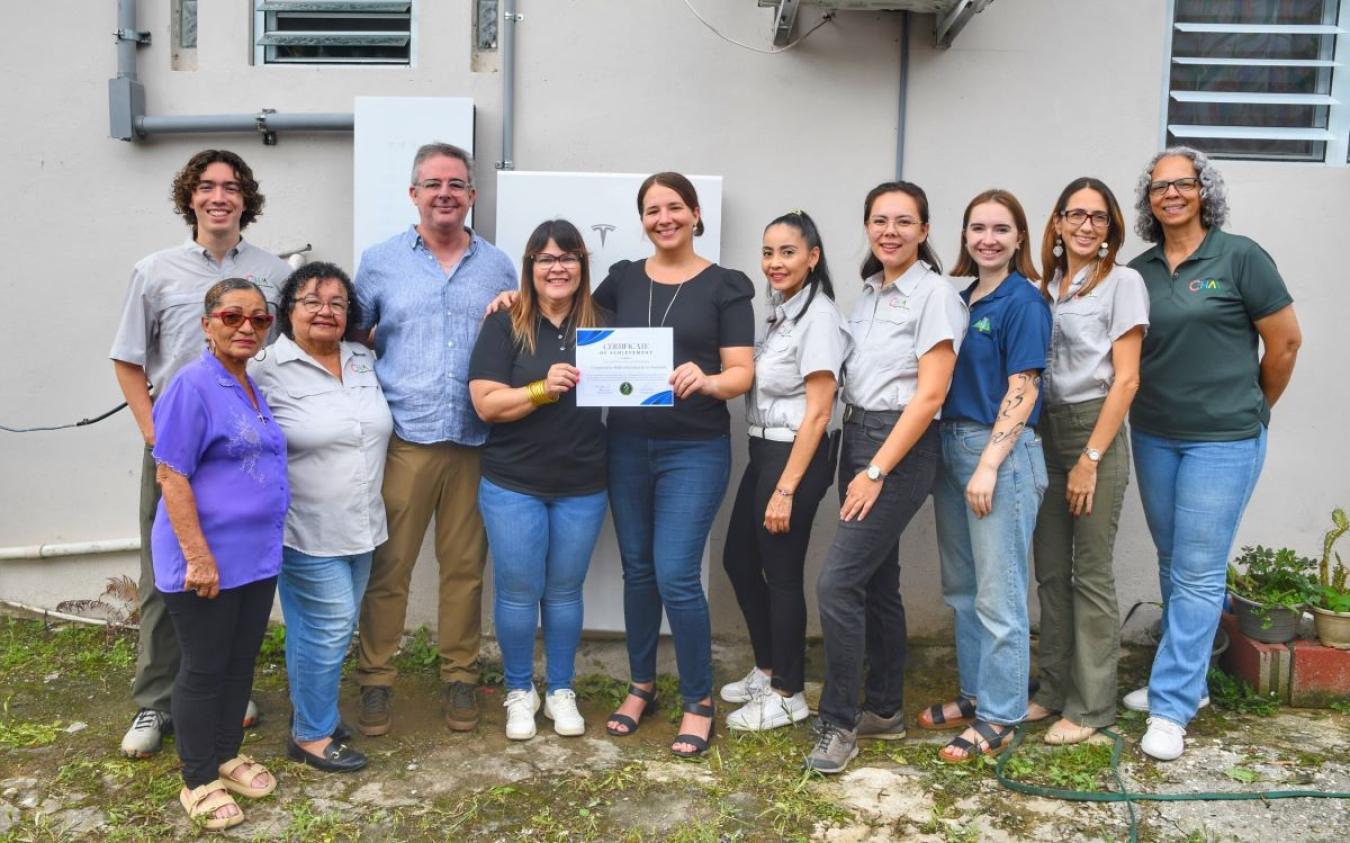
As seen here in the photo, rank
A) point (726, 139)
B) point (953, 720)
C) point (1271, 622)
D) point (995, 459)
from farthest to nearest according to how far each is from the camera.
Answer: point (726, 139) → point (1271, 622) → point (953, 720) → point (995, 459)

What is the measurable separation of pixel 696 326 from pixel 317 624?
1.65 metres

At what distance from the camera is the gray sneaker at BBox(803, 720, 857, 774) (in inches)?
133

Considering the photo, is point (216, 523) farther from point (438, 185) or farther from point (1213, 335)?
point (1213, 335)

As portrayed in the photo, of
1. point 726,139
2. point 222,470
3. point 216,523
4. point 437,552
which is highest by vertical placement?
point 726,139

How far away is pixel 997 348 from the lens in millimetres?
3262

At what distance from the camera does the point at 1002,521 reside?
332cm

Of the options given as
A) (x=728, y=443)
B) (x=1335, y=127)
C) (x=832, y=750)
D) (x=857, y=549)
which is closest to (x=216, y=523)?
(x=728, y=443)

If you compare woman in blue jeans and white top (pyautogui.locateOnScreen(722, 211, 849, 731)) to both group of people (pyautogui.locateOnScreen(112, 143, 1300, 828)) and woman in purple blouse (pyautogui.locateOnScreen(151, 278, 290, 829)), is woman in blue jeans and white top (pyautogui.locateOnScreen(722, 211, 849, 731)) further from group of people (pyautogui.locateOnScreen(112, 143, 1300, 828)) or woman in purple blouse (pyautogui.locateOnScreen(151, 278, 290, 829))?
woman in purple blouse (pyautogui.locateOnScreen(151, 278, 290, 829))

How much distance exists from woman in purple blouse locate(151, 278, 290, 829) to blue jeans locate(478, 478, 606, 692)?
2.49 feet

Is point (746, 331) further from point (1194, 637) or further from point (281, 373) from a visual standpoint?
point (1194, 637)

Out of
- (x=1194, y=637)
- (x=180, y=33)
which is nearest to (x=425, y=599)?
(x=180, y=33)

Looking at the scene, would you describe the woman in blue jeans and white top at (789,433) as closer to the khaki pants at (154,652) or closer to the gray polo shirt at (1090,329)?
the gray polo shirt at (1090,329)

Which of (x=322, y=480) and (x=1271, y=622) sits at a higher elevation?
(x=322, y=480)

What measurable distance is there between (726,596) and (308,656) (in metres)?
1.91
